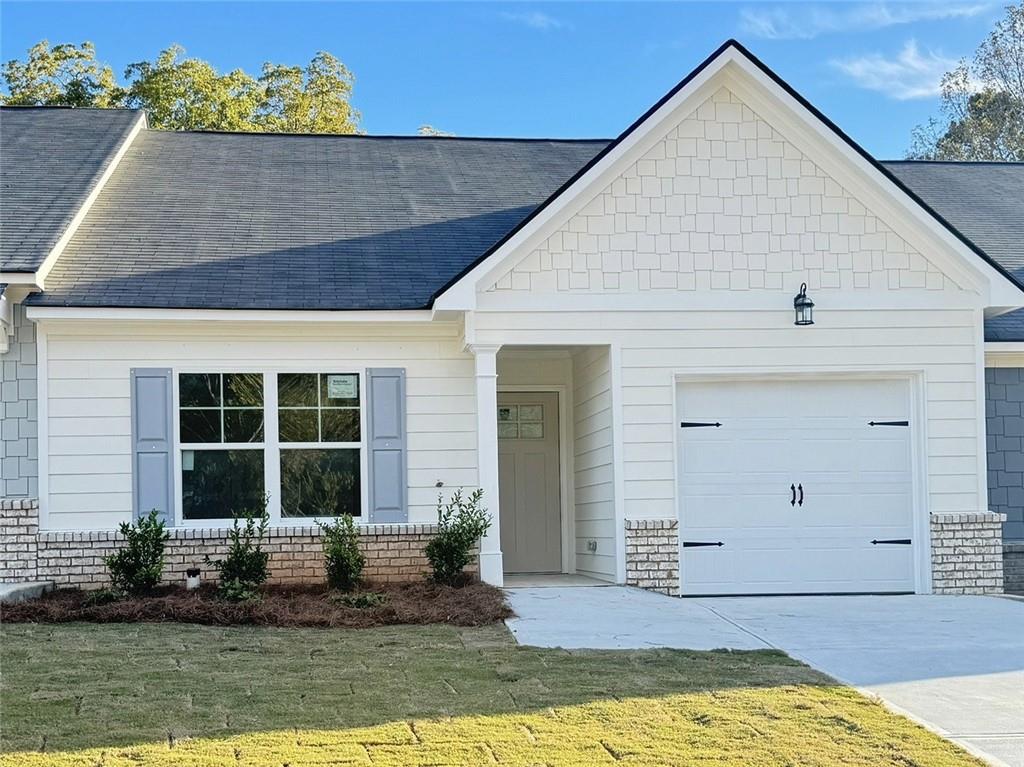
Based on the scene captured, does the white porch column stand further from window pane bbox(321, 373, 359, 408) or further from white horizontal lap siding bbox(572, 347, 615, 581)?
window pane bbox(321, 373, 359, 408)

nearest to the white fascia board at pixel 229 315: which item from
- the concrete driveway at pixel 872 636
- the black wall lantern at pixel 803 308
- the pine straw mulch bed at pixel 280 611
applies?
the pine straw mulch bed at pixel 280 611

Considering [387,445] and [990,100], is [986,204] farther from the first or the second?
[990,100]

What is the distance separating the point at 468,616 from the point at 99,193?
7.54m

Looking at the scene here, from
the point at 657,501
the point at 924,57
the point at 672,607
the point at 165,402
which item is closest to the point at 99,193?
the point at 165,402

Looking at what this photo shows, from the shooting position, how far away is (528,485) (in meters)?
14.6

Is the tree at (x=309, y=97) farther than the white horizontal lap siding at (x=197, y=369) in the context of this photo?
Yes

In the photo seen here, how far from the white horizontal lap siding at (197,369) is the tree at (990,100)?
26697 mm

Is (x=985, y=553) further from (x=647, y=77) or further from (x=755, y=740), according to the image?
(x=647, y=77)

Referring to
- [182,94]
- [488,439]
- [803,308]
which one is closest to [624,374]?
[488,439]

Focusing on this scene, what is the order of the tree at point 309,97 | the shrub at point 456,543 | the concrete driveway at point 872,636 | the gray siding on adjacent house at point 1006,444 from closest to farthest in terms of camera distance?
1. the concrete driveway at point 872,636
2. the shrub at point 456,543
3. the gray siding on adjacent house at point 1006,444
4. the tree at point 309,97

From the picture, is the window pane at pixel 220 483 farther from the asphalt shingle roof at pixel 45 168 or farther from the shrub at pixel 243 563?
the asphalt shingle roof at pixel 45 168

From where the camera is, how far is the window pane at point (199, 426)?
12141 mm

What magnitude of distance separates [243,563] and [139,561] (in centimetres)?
93

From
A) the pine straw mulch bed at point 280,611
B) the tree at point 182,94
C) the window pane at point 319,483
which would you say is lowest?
the pine straw mulch bed at point 280,611
